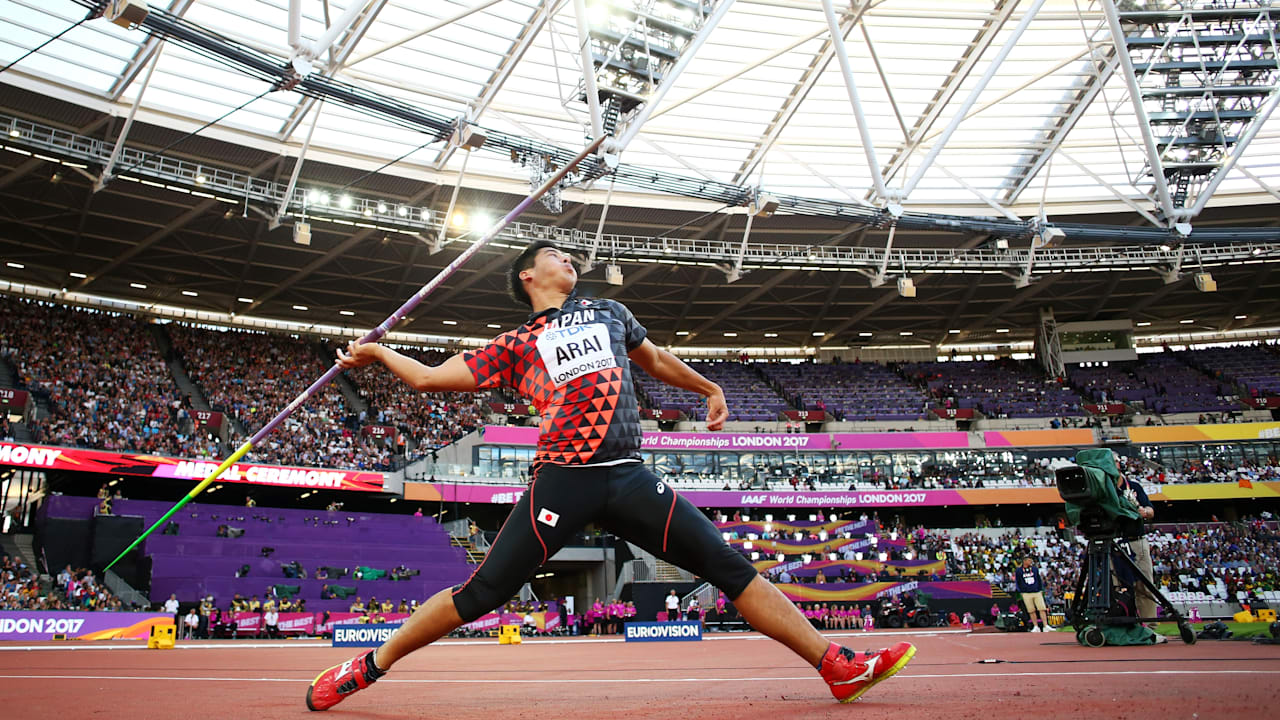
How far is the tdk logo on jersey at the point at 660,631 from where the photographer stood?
18648 millimetres

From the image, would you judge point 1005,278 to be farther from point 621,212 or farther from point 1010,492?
point 621,212

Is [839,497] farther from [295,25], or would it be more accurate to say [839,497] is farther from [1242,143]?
[295,25]

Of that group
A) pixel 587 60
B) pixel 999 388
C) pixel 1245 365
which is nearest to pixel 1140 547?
pixel 587 60

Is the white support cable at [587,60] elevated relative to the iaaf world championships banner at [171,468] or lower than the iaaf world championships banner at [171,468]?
elevated

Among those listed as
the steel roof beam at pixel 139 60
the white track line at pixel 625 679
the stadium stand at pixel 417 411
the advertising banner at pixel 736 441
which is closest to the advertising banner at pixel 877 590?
the advertising banner at pixel 736 441

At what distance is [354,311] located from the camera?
4256cm

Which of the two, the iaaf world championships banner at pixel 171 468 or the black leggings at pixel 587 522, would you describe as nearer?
the black leggings at pixel 587 522

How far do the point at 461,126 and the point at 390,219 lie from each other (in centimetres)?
678

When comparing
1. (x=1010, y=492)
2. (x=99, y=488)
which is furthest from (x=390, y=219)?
(x=1010, y=492)

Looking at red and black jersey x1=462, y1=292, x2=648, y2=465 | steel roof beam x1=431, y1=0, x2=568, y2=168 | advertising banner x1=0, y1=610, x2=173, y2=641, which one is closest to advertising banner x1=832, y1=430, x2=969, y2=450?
steel roof beam x1=431, y1=0, x2=568, y2=168

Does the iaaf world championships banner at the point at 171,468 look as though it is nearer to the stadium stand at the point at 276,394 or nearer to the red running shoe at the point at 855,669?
the stadium stand at the point at 276,394

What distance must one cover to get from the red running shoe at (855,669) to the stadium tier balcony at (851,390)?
137ft

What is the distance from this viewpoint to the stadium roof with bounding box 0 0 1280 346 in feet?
80.7

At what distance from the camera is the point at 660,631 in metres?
18.9
